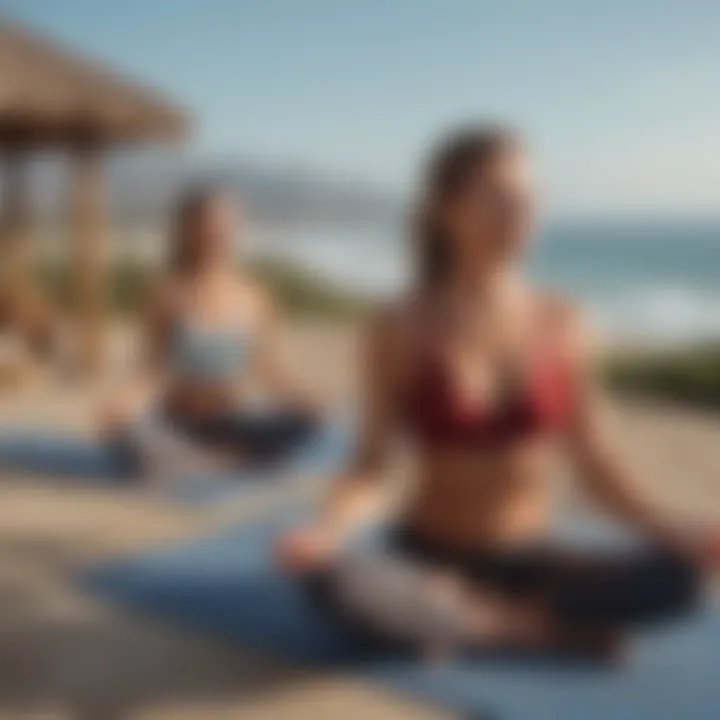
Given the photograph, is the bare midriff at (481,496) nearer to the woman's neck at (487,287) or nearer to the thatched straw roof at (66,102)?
the woman's neck at (487,287)

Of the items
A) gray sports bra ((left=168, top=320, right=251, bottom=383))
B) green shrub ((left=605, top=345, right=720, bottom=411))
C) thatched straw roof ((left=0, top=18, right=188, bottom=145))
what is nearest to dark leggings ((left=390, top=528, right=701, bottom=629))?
green shrub ((left=605, top=345, right=720, bottom=411))

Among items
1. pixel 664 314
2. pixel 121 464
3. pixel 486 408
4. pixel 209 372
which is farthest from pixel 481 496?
pixel 121 464

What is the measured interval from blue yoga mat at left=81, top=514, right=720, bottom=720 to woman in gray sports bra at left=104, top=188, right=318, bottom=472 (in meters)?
0.08

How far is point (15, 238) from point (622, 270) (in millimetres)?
474

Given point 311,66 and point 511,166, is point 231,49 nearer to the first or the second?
point 311,66

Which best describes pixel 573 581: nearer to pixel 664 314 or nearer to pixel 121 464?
pixel 664 314

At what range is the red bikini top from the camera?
2.70ft

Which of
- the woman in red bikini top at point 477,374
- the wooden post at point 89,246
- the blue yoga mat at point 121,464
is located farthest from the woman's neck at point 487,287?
the wooden post at point 89,246

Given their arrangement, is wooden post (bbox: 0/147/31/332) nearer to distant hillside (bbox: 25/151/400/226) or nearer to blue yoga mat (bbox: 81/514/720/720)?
distant hillside (bbox: 25/151/400/226)

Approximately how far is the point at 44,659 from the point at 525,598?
1.13 feet

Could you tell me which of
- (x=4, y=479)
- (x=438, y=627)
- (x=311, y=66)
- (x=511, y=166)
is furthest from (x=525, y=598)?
(x=4, y=479)

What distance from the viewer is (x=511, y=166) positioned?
804mm

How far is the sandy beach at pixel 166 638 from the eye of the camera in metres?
0.83

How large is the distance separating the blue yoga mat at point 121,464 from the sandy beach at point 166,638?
3 centimetres
